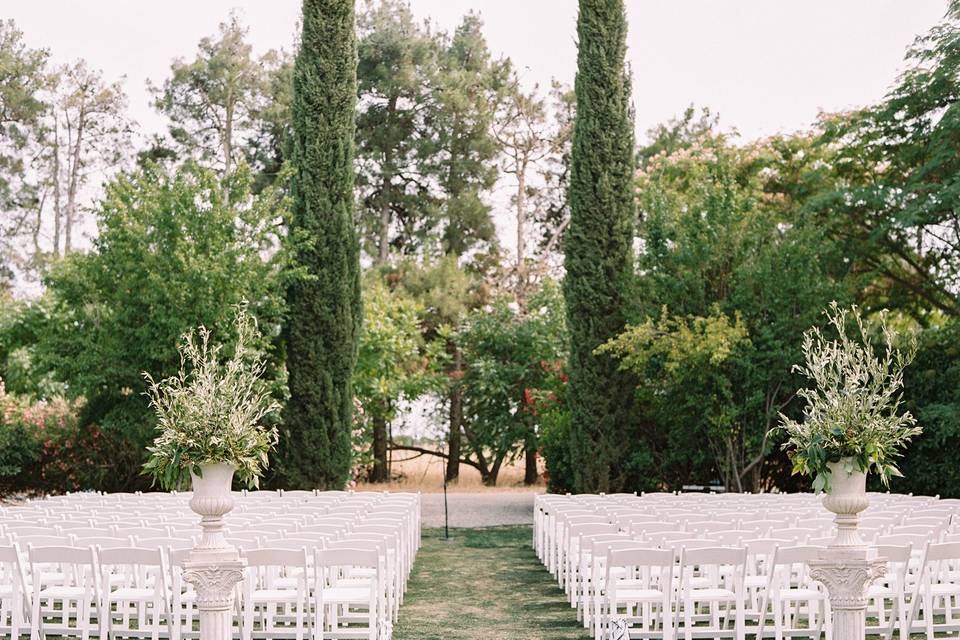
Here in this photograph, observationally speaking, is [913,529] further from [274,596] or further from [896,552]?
[274,596]

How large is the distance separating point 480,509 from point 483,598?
10186mm

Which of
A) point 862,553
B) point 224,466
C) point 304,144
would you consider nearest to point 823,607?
point 862,553

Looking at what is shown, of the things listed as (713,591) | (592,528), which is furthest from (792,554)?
(592,528)

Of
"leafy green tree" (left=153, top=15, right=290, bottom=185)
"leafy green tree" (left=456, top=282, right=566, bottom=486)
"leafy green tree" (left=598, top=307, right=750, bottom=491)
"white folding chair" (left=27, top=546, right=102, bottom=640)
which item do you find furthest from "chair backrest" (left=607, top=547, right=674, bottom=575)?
"leafy green tree" (left=153, top=15, right=290, bottom=185)

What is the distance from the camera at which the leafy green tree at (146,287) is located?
52.2 ft

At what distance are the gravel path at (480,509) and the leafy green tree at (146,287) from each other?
4770 mm

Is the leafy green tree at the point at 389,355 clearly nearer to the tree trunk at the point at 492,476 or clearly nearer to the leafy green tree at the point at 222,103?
the tree trunk at the point at 492,476

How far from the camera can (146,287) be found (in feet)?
52.6

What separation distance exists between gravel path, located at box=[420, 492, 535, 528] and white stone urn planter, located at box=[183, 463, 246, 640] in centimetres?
1186

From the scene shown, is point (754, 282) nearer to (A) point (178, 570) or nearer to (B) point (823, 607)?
(B) point (823, 607)

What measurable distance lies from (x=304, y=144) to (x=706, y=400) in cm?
824

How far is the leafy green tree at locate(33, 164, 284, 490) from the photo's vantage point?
15898mm

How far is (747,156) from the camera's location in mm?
20031

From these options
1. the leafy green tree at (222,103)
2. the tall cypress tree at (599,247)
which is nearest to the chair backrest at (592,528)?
the tall cypress tree at (599,247)
